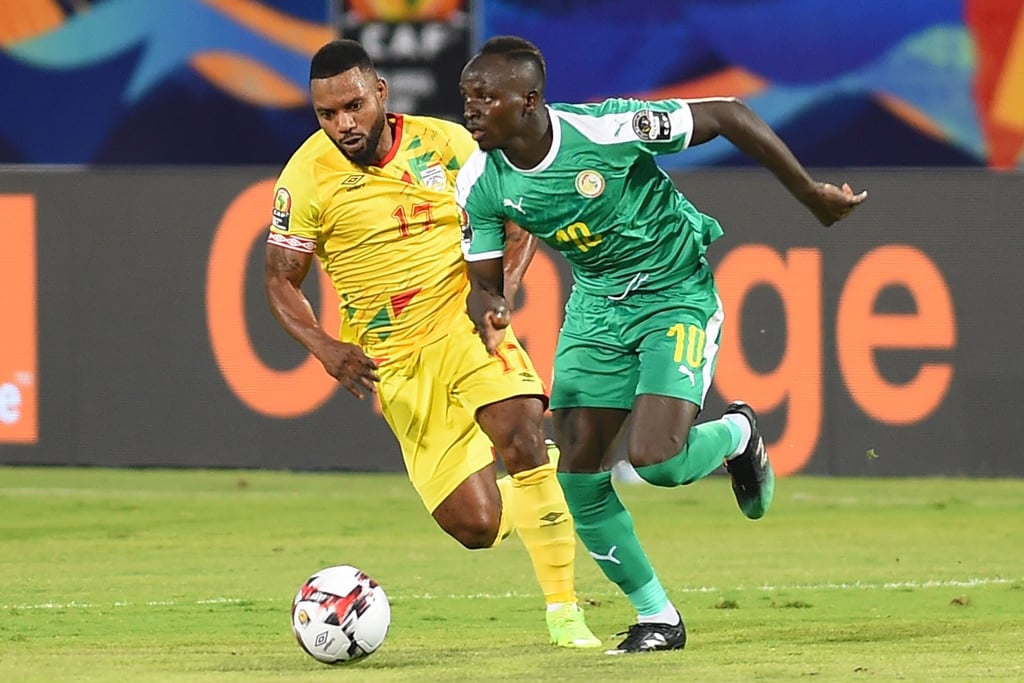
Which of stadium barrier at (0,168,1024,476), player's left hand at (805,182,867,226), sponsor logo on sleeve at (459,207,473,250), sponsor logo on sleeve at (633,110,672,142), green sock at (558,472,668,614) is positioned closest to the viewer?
player's left hand at (805,182,867,226)

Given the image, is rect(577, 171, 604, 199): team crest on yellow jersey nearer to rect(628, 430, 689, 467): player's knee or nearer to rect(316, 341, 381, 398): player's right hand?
rect(628, 430, 689, 467): player's knee

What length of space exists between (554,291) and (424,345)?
4.77 m

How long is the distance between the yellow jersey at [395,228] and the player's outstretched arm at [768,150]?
157 cm

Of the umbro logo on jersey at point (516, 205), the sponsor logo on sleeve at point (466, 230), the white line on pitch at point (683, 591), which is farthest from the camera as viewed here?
the white line on pitch at point (683, 591)

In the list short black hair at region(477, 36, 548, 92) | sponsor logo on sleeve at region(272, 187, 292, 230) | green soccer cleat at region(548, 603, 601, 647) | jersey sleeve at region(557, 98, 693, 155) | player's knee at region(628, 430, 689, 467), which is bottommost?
green soccer cleat at region(548, 603, 601, 647)

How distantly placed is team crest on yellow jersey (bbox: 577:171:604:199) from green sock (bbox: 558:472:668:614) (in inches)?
38.6

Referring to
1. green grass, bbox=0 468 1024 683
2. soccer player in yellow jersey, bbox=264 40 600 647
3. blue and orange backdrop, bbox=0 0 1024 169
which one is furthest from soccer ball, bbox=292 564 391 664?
blue and orange backdrop, bbox=0 0 1024 169

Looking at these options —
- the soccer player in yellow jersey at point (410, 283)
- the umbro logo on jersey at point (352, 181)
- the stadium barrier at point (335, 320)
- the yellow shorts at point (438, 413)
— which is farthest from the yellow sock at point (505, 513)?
the stadium barrier at point (335, 320)

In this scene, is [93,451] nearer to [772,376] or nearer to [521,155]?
[772,376]

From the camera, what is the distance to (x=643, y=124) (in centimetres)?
743

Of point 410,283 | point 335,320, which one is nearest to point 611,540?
point 410,283

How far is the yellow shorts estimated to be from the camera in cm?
864

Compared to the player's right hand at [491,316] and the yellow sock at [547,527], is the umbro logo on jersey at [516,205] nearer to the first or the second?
the player's right hand at [491,316]

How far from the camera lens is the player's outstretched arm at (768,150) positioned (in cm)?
731
